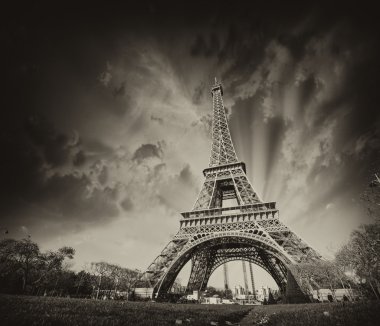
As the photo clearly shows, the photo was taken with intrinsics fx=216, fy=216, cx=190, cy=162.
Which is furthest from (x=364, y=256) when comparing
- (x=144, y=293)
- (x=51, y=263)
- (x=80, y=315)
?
(x=51, y=263)

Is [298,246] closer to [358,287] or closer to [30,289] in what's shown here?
[358,287]

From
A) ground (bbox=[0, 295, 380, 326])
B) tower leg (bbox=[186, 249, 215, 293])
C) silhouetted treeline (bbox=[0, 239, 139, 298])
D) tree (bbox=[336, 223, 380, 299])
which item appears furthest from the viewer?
tower leg (bbox=[186, 249, 215, 293])

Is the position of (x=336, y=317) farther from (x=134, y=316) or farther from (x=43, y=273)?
(x=43, y=273)

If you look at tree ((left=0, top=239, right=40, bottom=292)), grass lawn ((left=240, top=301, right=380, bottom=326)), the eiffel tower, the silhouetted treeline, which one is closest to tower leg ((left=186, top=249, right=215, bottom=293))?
the eiffel tower

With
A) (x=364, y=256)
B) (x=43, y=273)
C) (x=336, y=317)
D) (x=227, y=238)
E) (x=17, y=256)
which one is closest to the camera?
(x=336, y=317)

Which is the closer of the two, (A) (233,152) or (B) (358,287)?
(B) (358,287)

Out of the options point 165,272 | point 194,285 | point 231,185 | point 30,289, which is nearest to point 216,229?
point 165,272

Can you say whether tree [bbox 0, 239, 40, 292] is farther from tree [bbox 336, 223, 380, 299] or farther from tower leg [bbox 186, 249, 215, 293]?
tree [bbox 336, 223, 380, 299]

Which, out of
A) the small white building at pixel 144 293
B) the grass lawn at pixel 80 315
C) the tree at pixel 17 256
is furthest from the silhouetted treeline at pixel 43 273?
the grass lawn at pixel 80 315
